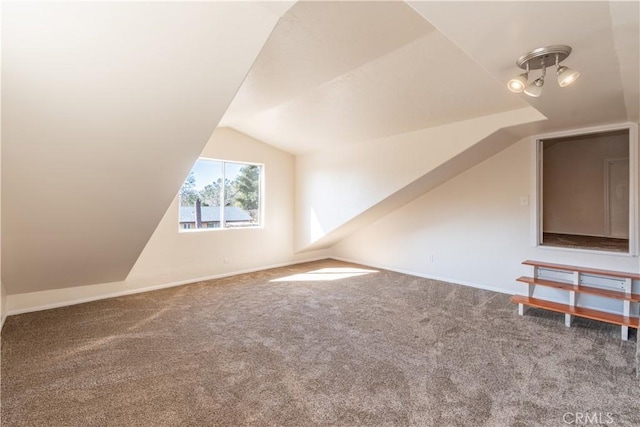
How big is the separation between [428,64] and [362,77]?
635 millimetres

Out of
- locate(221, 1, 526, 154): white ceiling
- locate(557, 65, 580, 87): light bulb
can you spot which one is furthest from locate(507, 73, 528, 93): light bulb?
locate(221, 1, 526, 154): white ceiling

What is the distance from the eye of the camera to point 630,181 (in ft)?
11.0

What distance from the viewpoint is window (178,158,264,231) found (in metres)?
4.87

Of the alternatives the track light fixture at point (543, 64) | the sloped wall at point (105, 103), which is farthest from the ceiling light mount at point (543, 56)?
the sloped wall at point (105, 103)

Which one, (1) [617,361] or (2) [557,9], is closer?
(2) [557,9]

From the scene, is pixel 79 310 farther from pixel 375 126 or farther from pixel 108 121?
pixel 375 126

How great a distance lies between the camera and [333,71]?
2.80 meters

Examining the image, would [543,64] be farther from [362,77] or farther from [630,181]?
[630,181]

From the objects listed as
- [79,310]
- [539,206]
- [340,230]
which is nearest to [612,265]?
[539,206]

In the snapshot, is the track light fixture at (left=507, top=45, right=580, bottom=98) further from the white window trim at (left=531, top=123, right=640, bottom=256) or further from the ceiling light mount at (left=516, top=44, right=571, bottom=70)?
the white window trim at (left=531, top=123, right=640, bottom=256)

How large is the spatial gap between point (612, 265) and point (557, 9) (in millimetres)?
3481

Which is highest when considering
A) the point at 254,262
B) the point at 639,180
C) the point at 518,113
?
the point at 518,113

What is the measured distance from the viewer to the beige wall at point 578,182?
5184 mm

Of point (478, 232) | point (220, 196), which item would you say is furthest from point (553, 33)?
point (220, 196)
